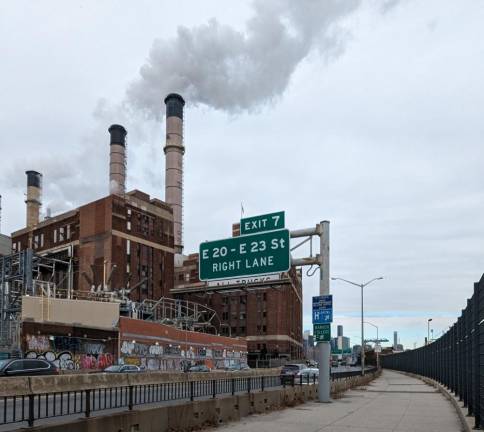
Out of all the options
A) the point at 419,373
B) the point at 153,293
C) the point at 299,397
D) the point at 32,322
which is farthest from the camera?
the point at 153,293

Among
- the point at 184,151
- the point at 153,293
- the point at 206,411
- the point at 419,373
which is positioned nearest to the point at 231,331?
the point at 153,293

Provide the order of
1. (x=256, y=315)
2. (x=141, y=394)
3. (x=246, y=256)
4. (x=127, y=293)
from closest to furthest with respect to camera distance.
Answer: (x=141, y=394), (x=246, y=256), (x=127, y=293), (x=256, y=315)

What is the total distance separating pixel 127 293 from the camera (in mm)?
79875

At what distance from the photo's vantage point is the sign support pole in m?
22.3

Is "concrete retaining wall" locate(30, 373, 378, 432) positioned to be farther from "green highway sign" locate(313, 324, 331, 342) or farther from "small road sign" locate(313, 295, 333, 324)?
"small road sign" locate(313, 295, 333, 324)

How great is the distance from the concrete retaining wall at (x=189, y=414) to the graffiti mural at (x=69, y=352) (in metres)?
25.5

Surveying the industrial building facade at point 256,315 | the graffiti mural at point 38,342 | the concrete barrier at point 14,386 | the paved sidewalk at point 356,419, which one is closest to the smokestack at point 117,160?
the industrial building facade at point 256,315

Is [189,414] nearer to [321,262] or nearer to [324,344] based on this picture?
[324,344]

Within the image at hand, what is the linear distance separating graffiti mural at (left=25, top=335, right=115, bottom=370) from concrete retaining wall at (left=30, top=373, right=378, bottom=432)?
83.6 ft

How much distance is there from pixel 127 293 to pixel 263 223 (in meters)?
59.6

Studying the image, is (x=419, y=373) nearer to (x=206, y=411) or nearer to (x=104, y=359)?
(x=104, y=359)

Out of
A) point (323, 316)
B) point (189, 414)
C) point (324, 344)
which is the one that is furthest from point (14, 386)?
point (323, 316)

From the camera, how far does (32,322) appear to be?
1630 inches

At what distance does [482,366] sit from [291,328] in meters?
119
